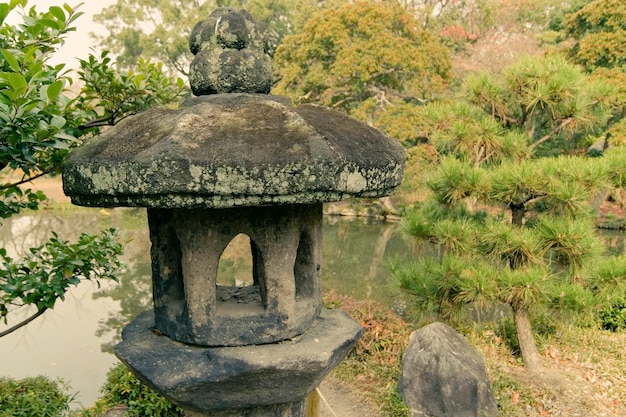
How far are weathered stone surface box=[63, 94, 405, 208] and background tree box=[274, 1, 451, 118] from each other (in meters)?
10.6

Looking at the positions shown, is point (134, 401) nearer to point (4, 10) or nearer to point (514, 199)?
point (4, 10)

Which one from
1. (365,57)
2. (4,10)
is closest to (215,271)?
(4,10)

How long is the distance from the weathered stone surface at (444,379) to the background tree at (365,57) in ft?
28.6

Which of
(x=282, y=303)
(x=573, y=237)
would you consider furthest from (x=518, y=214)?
(x=282, y=303)

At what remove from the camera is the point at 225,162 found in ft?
5.71

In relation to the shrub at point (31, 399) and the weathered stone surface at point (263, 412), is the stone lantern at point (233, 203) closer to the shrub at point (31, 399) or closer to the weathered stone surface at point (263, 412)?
the weathered stone surface at point (263, 412)

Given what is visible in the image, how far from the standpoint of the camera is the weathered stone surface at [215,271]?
7.23 ft

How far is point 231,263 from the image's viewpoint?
11461 mm

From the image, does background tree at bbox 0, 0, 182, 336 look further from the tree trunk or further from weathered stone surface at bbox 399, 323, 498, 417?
the tree trunk

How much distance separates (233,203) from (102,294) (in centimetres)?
824

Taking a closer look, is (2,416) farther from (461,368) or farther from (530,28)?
(530,28)

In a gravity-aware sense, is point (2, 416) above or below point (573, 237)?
below

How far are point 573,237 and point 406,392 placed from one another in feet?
7.32

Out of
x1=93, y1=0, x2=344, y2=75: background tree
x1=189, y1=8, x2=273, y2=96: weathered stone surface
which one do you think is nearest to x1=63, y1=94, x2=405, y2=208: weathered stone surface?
x1=189, y1=8, x2=273, y2=96: weathered stone surface
